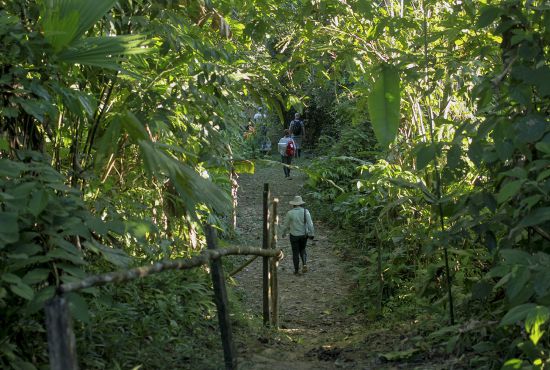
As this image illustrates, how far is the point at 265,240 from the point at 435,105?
329 centimetres

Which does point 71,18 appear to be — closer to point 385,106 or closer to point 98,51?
point 98,51

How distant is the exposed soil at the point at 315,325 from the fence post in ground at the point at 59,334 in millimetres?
3098

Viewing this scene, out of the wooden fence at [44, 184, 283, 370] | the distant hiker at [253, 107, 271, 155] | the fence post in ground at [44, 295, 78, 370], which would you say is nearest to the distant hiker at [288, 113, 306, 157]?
the distant hiker at [253, 107, 271, 155]

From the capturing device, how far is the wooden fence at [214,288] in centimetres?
250

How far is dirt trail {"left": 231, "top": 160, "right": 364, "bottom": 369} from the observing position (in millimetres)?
6297

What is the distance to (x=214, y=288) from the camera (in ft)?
15.7

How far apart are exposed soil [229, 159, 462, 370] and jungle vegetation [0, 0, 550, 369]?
1.40ft

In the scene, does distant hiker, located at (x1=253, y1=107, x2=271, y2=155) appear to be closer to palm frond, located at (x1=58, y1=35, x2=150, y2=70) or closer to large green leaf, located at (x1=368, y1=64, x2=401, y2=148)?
palm frond, located at (x1=58, y1=35, x2=150, y2=70)

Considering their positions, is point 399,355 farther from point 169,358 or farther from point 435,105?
point 435,105

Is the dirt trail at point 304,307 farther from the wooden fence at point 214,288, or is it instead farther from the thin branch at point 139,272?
the thin branch at point 139,272

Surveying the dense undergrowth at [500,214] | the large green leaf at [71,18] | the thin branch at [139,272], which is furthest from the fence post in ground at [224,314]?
the large green leaf at [71,18]

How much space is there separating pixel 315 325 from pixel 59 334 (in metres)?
6.67

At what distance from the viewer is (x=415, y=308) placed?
309 inches

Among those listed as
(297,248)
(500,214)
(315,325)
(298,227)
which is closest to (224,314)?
(500,214)
